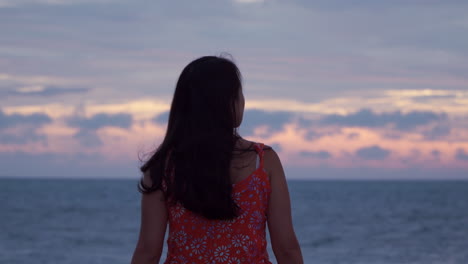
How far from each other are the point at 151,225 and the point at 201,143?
0.36m

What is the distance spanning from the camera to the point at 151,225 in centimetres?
227

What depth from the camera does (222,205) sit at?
7.00 feet

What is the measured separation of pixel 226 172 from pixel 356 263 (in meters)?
14.7

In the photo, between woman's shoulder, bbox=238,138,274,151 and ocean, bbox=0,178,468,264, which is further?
ocean, bbox=0,178,468,264

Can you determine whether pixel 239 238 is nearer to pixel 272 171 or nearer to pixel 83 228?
pixel 272 171

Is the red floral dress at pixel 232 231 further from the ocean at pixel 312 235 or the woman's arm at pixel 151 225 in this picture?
the ocean at pixel 312 235

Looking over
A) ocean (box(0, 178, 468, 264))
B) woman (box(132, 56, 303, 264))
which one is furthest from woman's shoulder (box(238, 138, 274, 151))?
ocean (box(0, 178, 468, 264))

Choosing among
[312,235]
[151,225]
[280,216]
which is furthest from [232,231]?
[312,235]

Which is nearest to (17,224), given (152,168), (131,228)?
(131,228)

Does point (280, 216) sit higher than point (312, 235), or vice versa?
point (280, 216)

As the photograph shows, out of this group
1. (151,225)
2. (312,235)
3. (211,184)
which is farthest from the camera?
(312,235)

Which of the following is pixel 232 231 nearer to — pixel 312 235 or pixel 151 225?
pixel 151 225

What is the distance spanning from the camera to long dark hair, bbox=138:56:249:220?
2.15m

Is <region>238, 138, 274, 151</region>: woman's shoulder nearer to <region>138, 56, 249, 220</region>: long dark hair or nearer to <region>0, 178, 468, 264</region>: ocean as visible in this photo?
<region>138, 56, 249, 220</region>: long dark hair
